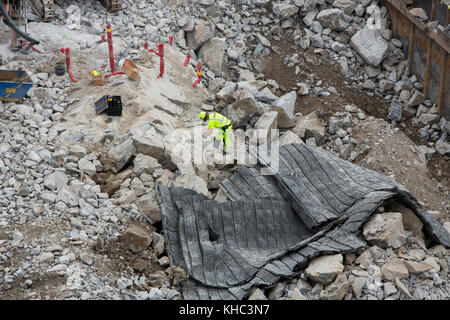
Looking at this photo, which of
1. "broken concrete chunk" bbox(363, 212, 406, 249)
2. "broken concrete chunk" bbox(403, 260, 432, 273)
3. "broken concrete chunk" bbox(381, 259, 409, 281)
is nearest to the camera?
"broken concrete chunk" bbox(381, 259, 409, 281)

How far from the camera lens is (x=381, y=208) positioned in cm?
919

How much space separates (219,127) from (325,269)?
4.37m

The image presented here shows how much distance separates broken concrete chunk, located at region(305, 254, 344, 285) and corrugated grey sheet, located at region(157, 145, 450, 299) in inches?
4.7

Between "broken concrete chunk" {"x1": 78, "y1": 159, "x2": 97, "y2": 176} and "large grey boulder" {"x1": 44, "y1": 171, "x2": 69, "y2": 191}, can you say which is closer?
"large grey boulder" {"x1": 44, "y1": 171, "x2": 69, "y2": 191}

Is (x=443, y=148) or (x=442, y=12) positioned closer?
(x=443, y=148)

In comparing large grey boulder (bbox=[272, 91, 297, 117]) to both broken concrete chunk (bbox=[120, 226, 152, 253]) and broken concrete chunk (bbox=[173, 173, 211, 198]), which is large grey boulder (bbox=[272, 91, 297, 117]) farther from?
broken concrete chunk (bbox=[120, 226, 152, 253])

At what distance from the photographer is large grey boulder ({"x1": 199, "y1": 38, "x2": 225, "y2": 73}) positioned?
Result: 1462cm

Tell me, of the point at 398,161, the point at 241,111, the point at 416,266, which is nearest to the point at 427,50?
the point at 398,161

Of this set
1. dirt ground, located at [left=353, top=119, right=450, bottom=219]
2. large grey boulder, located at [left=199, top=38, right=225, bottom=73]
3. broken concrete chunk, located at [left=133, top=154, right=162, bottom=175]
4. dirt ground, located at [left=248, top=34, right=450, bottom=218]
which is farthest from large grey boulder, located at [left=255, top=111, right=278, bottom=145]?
broken concrete chunk, located at [left=133, top=154, right=162, bottom=175]

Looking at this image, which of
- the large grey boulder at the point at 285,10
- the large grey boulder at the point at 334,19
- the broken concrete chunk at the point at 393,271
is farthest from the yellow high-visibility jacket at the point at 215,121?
the large grey boulder at the point at 334,19

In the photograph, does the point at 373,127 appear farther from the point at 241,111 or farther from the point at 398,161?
the point at 241,111

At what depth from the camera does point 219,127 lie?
11.7 meters
